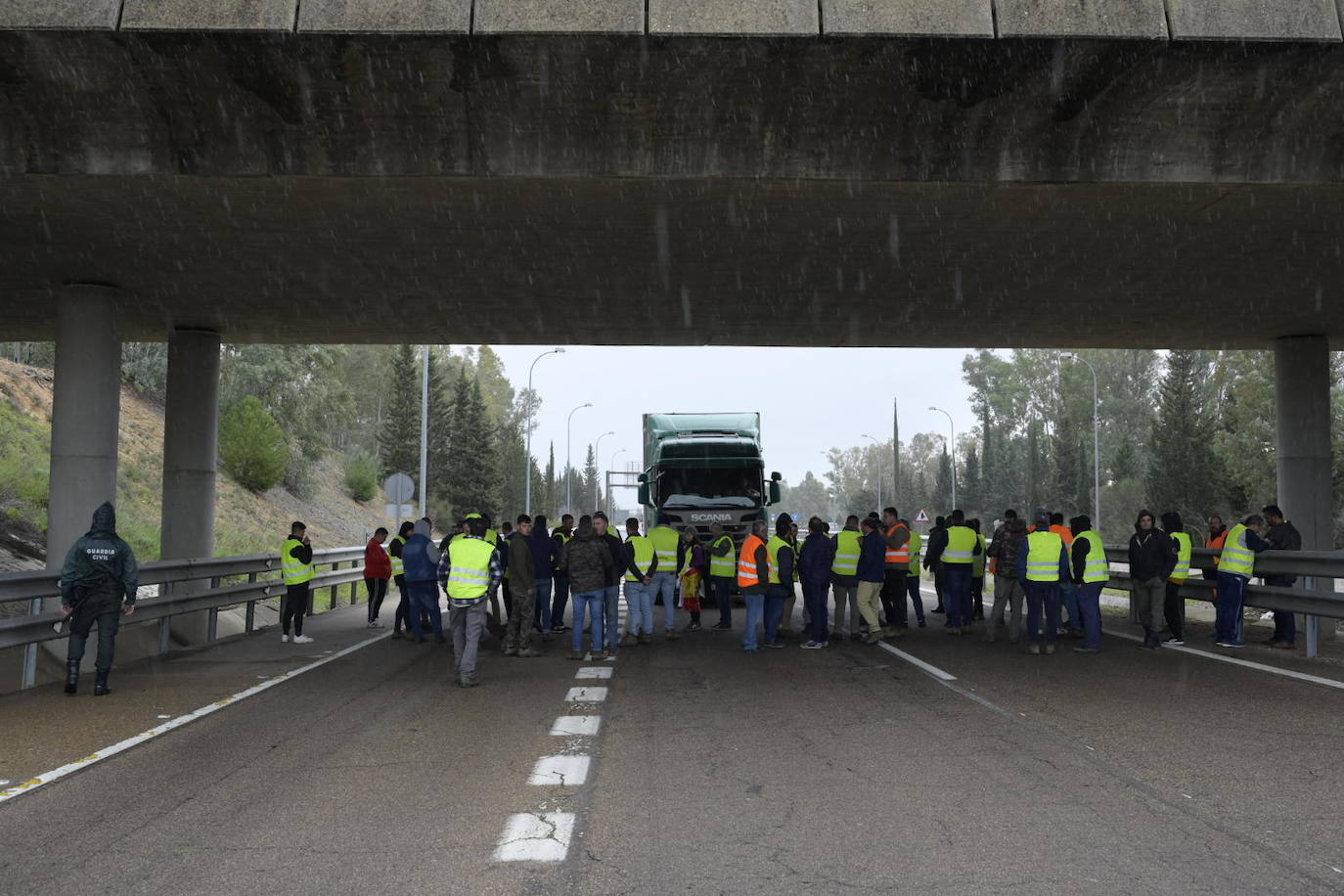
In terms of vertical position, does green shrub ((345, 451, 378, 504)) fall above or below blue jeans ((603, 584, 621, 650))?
above

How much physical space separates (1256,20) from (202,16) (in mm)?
8524

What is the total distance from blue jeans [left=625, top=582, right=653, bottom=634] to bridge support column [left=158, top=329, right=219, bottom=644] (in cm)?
782

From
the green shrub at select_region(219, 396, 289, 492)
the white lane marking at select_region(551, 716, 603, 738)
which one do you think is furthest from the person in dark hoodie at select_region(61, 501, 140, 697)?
the green shrub at select_region(219, 396, 289, 492)

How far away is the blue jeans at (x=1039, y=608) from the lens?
14328mm

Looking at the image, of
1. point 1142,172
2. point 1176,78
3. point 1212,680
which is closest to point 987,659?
point 1212,680

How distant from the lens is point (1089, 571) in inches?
548

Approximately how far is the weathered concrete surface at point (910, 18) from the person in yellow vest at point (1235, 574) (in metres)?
7.87

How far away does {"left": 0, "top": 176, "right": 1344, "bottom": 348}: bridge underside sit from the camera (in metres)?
11.4

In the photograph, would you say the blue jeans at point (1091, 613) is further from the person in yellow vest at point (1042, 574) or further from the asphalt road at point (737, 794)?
the asphalt road at point (737, 794)

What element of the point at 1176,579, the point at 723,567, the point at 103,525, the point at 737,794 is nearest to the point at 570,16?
the point at 737,794

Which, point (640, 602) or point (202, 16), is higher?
point (202, 16)

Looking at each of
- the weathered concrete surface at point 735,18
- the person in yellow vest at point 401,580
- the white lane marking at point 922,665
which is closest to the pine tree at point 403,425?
the person in yellow vest at point 401,580

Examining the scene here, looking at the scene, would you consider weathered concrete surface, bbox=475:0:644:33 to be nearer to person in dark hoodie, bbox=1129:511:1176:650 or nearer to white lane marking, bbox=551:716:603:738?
white lane marking, bbox=551:716:603:738

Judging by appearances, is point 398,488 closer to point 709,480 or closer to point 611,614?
point 709,480
